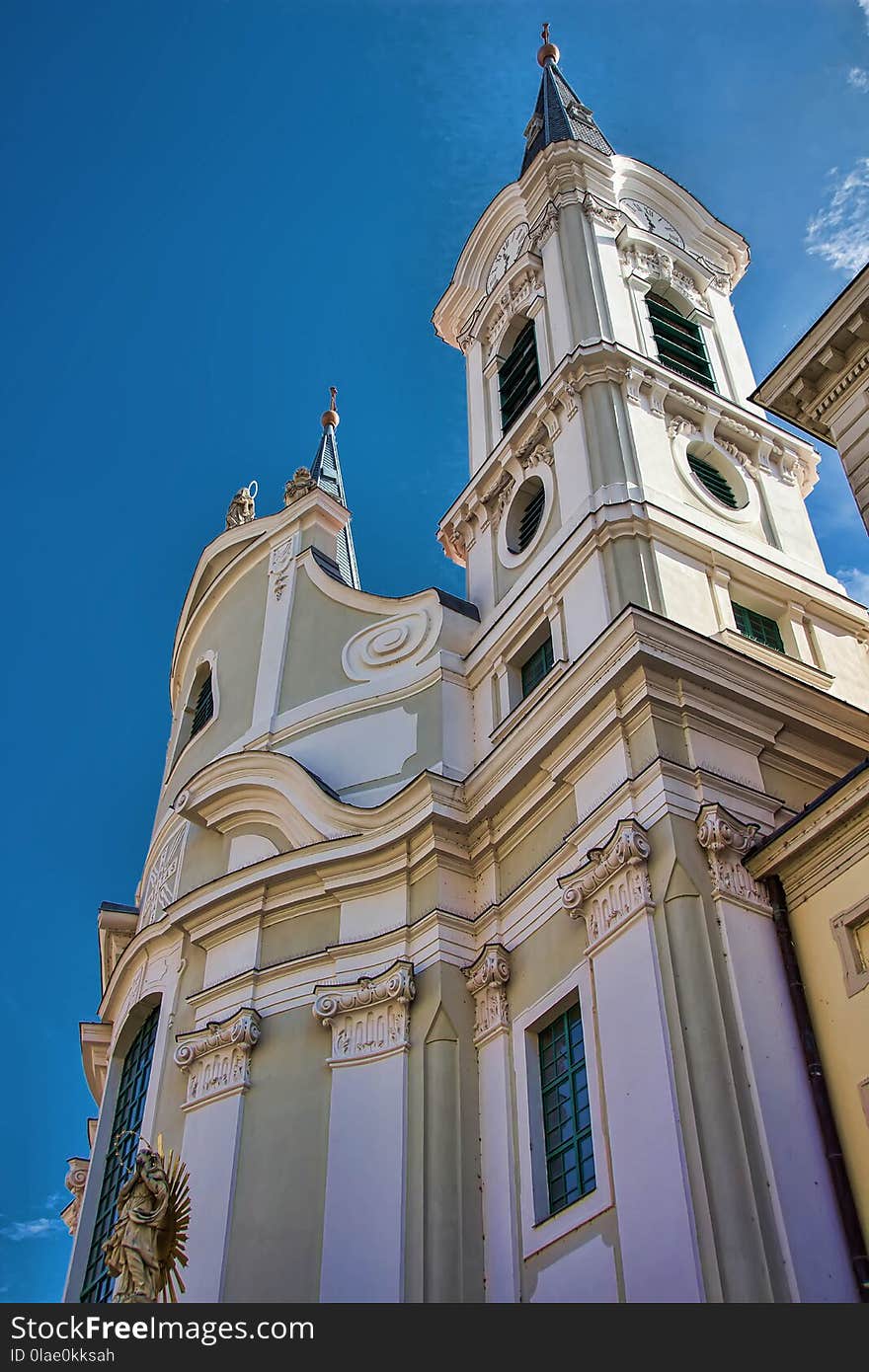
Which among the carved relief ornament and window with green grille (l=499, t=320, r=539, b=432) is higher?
the carved relief ornament

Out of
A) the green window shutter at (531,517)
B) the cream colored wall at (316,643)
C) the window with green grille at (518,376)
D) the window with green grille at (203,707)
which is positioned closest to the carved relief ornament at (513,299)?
the window with green grille at (518,376)

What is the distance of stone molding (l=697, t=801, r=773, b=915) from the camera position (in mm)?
14422

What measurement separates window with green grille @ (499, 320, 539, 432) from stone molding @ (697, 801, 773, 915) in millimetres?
11149

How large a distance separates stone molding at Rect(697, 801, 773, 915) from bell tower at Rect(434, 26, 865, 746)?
9.71ft

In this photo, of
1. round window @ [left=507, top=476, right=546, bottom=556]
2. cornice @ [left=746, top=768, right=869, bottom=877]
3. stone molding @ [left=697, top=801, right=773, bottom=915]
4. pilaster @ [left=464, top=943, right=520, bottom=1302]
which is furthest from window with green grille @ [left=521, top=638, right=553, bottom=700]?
cornice @ [left=746, top=768, right=869, bottom=877]

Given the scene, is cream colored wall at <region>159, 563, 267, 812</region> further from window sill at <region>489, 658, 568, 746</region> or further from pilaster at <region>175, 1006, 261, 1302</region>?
pilaster at <region>175, 1006, 261, 1302</region>

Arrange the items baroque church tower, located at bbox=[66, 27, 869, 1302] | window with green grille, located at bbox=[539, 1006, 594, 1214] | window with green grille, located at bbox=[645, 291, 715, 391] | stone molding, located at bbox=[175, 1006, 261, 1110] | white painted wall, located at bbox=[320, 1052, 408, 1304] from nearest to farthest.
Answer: baroque church tower, located at bbox=[66, 27, 869, 1302]
window with green grille, located at bbox=[539, 1006, 594, 1214]
white painted wall, located at bbox=[320, 1052, 408, 1304]
stone molding, located at bbox=[175, 1006, 261, 1110]
window with green grille, located at bbox=[645, 291, 715, 391]

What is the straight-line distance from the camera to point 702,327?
25734 millimetres

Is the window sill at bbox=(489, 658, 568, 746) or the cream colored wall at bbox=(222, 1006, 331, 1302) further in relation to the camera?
the window sill at bbox=(489, 658, 568, 746)

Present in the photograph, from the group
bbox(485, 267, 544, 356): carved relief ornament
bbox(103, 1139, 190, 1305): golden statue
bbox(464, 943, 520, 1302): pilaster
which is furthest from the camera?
bbox(485, 267, 544, 356): carved relief ornament

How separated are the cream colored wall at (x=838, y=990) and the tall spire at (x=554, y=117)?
57.6 ft

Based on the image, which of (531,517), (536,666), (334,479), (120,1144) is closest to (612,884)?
(536,666)

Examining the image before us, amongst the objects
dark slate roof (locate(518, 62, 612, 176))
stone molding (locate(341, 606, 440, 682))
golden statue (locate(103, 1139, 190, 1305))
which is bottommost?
golden statue (locate(103, 1139, 190, 1305))
